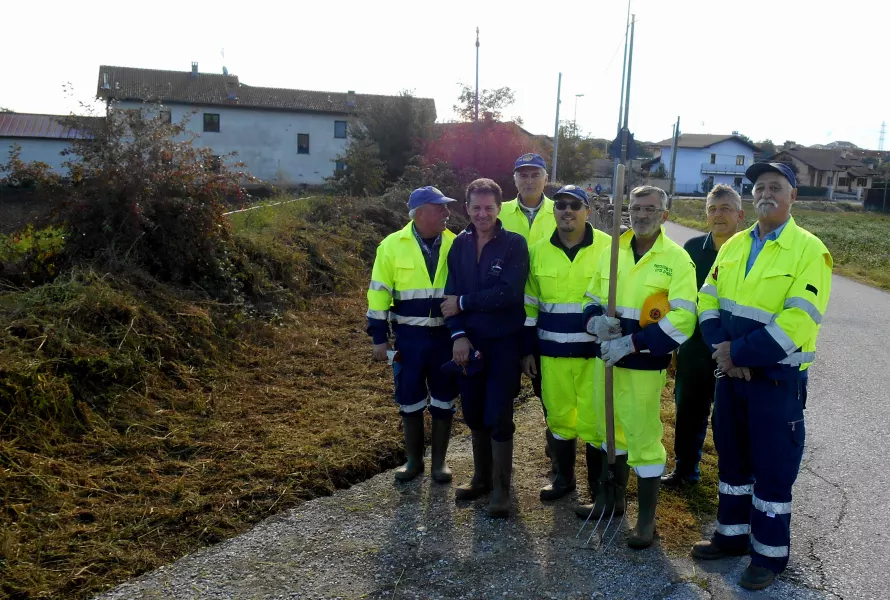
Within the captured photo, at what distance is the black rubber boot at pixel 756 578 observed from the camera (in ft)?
11.3

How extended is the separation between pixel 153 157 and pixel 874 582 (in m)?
7.96

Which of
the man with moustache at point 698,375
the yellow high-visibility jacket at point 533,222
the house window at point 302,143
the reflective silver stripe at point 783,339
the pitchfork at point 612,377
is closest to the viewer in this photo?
the reflective silver stripe at point 783,339

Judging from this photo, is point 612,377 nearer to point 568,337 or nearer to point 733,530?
point 568,337

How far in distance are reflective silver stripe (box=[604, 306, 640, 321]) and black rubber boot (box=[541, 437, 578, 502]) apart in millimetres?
1025

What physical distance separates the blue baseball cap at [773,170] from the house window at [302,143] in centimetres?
4572

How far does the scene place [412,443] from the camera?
189 inches

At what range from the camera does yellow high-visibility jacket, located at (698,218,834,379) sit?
3.32m

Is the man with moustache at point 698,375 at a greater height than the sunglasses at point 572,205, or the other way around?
the sunglasses at point 572,205

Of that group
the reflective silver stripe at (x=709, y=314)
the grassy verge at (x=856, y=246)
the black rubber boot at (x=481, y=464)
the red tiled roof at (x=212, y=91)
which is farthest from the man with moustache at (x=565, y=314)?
the red tiled roof at (x=212, y=91)

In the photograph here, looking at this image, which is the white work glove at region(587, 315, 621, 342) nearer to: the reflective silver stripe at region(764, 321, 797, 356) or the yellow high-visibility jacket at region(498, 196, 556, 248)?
the reflective silver stripe at region(764, 321, 797, 356)

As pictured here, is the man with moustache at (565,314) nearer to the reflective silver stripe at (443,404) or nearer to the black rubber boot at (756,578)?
the reflective silver stripe at (443,404)

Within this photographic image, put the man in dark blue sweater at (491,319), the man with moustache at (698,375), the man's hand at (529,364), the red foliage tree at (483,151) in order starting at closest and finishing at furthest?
the man in dark blue sweater at (491,319), the man's hand at (529,364), the man with moustache at (698,375), the red foliage tree at (483,151)

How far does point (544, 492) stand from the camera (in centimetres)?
448

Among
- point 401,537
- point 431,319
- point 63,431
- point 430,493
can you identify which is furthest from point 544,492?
point 63,431
